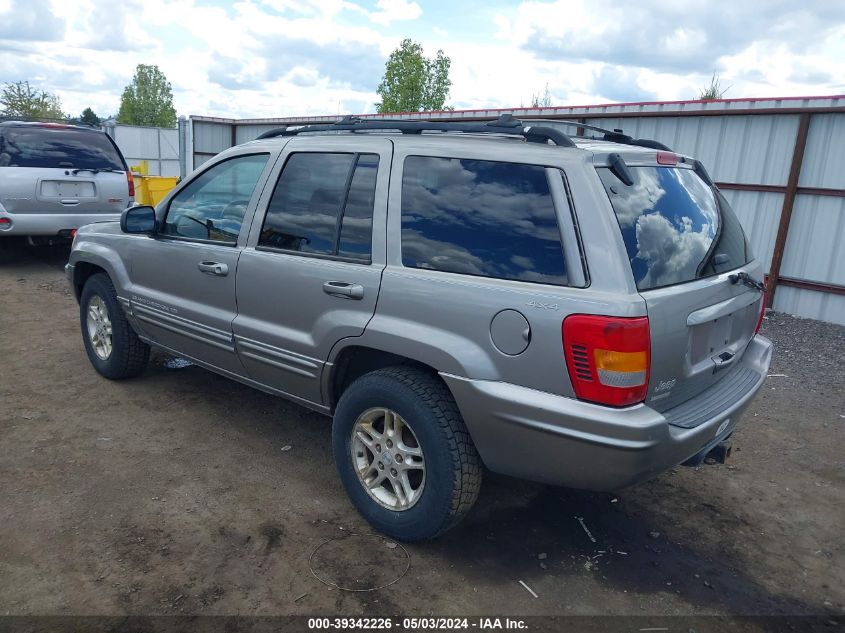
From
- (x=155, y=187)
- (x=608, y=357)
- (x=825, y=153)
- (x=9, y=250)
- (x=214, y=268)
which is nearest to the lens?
(x=608, y=357)

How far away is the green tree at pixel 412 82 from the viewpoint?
30844 mm

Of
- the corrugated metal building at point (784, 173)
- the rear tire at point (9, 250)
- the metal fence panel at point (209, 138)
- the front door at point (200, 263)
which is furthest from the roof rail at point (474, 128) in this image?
the metal fence panel at point (209, 138)

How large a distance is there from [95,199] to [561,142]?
311 inches

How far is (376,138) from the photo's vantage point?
3.46 m

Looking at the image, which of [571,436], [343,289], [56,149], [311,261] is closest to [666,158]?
[571,436]

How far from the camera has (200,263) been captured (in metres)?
4.08

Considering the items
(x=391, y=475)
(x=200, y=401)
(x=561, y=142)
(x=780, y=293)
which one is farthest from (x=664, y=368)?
(x=780, y=293)

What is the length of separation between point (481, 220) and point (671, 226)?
32.7 inches

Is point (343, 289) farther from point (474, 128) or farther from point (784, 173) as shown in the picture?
point (784, 173)

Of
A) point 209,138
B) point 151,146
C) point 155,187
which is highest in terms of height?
point 209,138

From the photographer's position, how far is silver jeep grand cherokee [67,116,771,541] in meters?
2.63

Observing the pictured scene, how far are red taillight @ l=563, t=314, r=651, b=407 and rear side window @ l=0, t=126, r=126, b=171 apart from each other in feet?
27.2

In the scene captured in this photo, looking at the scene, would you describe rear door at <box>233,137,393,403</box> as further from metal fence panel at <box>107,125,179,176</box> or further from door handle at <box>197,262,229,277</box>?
metal fence panel at <box>107,125,179,176</box>

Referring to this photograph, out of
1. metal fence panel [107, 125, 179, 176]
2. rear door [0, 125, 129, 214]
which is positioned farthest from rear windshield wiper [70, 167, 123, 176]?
metal fence panel [107, 125, 179, 176]
